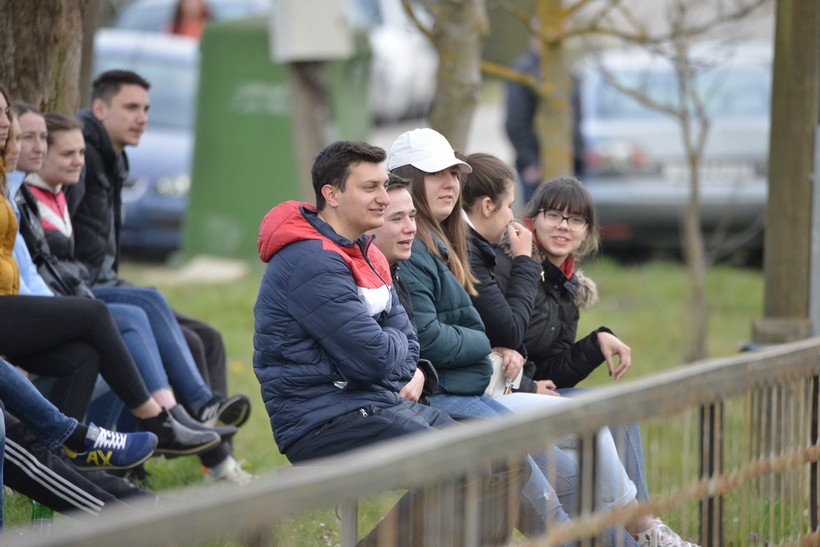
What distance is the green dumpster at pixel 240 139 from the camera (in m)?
11.4

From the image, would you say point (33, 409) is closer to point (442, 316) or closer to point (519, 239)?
point (442, 316)

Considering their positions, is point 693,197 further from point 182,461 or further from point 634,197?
point 182,461

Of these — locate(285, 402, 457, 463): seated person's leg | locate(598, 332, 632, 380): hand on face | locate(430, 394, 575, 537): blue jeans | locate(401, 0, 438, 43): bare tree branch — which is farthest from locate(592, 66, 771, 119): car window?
locate(430, 394, 575, 537): blue jeans

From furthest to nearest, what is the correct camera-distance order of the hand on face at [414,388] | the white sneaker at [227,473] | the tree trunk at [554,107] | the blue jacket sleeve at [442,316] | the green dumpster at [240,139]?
1. the green dumpster at [240,139]
2. the tree trunk at [554,107]
3. the white sneaker at [227,473]
4. the blue jacket sleeve at [442,316]
5. the hand on face at [414,388]

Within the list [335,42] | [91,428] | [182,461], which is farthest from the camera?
[335,42]

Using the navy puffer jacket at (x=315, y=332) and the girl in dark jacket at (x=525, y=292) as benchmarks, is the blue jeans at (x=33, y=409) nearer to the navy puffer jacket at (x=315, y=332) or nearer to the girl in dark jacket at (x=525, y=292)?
the navy puffer jacket at (x=315, y=332)

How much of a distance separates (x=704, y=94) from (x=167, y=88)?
5373mm

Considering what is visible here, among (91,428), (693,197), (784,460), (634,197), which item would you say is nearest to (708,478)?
(784,460)

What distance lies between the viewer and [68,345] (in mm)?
4629

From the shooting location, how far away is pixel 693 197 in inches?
349

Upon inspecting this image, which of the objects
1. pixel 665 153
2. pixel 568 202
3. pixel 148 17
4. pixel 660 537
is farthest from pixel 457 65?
pixel 148 17

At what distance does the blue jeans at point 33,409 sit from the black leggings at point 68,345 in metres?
0.28

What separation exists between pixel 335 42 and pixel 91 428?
6.38 m

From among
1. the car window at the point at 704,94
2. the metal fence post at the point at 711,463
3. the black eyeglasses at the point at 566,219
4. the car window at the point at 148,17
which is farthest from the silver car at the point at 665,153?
the metal fence post at the point at 711,463
